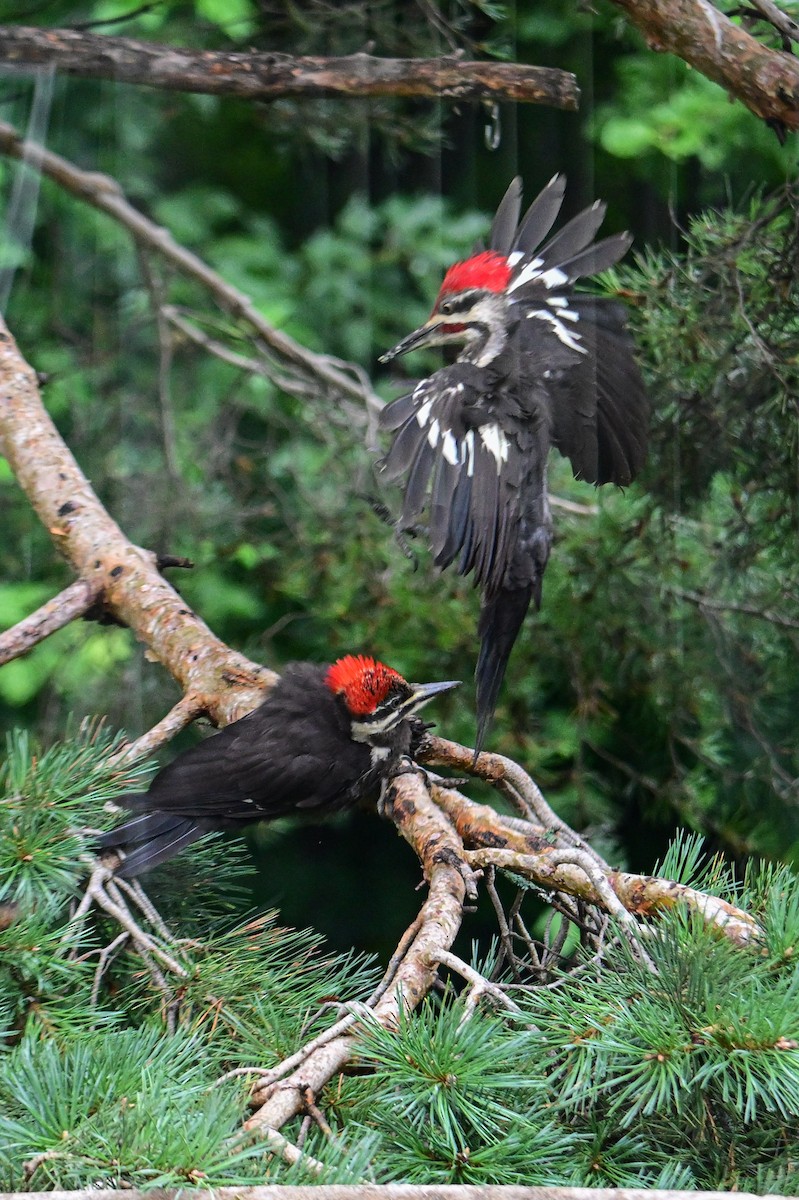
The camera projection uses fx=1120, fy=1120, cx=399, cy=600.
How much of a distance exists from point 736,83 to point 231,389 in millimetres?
899

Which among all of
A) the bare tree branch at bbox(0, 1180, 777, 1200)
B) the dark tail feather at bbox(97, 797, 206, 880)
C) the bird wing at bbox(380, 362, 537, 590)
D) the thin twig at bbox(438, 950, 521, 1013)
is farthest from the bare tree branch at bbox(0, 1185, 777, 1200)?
the bird wing at bbox(380, 362, 537, 590)

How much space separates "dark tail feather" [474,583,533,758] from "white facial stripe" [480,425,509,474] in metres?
0.12

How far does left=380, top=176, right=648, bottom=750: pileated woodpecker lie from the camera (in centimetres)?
86

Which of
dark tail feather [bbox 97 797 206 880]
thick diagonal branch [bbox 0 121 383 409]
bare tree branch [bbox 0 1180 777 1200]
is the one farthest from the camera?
thick diagonal branch [bbox 0 121 383 409]

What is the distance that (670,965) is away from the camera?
0.59m

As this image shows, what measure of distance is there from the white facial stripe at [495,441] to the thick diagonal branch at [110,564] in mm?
310

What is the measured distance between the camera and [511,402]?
34.7 inches

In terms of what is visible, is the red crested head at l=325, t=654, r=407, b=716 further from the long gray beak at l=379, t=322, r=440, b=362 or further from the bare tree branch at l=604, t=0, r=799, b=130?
the bare tree branch at l=604, t=0, r=799, b=130

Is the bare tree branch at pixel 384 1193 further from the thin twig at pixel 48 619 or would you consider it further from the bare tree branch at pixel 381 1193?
the thin twig at pixel 48 619

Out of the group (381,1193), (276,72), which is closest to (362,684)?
(381,1193)

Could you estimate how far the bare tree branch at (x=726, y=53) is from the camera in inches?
34.6

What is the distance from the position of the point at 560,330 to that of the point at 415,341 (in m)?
0.12

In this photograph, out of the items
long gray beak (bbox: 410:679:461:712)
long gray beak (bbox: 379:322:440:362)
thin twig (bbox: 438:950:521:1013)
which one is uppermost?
long gray beak (bbox: 379:322:440:362)

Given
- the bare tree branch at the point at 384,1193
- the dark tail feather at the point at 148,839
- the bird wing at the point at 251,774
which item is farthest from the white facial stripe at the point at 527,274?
the bare tree branch at the point at 384,1193
